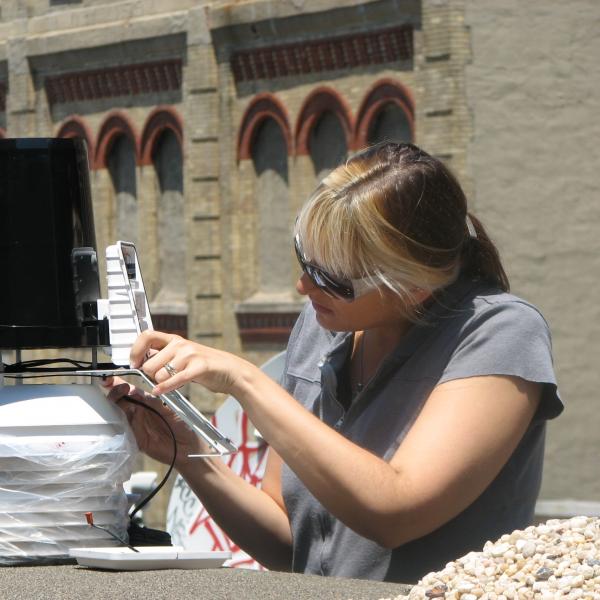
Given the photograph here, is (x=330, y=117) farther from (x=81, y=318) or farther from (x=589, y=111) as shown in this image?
(x=81, y=318)

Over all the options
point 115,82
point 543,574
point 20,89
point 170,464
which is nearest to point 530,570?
point 543,574

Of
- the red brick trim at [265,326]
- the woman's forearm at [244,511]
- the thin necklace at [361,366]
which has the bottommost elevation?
the red brick trim at [265,326]

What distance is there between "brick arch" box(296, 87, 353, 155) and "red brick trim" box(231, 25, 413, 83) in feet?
0.91

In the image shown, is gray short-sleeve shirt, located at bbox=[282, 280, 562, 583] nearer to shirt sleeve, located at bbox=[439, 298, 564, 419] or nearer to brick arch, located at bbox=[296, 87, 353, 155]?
shirt sleeve, located at bbox=[439, 298, 564, 419]

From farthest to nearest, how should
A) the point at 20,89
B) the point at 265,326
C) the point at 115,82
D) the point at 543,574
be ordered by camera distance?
the point at 20,89
the point at 115,82
the point at 265,326
the point at 543,574

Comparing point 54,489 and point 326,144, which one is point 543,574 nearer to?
point 54,489

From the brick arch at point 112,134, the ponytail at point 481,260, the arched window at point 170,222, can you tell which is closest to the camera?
the ponytail at point 481,260

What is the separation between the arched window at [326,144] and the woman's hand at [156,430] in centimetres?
1427

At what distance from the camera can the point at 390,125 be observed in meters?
16.8

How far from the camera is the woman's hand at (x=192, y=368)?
2678mm

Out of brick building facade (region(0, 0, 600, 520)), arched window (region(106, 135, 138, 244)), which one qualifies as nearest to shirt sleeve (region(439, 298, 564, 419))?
brick building facade (region(0, 0, 600, 520))

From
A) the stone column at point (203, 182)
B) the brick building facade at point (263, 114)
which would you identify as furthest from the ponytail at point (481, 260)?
the stone column at point (203, 182)

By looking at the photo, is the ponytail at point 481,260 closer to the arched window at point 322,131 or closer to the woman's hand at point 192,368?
the woman's hand at point 192,368

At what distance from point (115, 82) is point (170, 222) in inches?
75.6
